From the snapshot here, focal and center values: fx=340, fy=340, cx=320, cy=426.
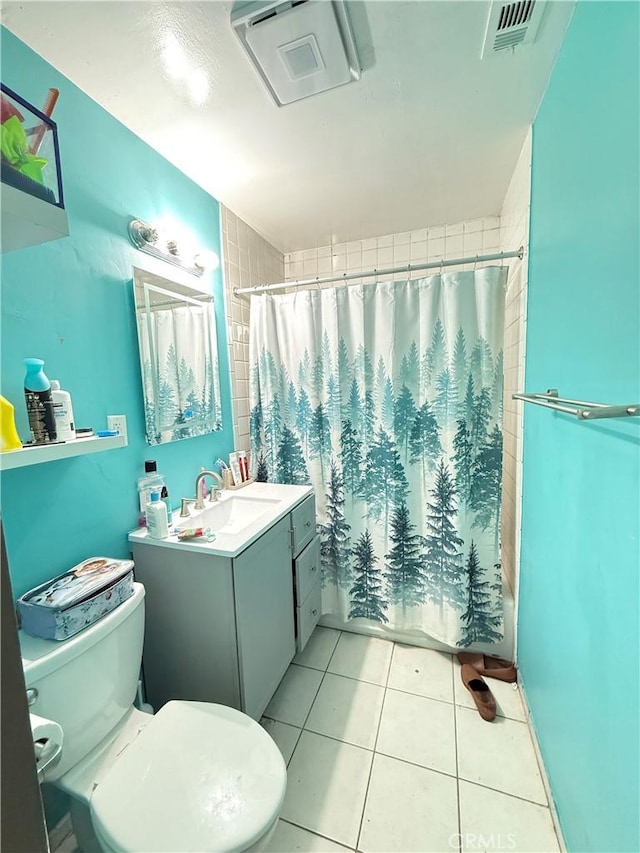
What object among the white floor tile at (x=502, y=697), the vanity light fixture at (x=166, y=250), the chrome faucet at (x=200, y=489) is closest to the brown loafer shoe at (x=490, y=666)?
the white floor tile at (x=502, y=697)

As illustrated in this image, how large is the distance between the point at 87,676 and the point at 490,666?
5.60ft

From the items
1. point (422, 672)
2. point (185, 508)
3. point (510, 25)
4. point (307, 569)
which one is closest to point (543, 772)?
point (422, 672)

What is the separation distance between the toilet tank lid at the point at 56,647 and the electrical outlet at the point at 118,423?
1.96ft

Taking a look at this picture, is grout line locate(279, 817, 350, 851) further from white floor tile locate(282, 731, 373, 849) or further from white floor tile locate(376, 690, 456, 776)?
white floor tile locate(376, 690, 456, 776)

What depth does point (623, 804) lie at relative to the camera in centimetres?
68

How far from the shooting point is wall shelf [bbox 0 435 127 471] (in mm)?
766

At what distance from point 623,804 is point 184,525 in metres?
1.40

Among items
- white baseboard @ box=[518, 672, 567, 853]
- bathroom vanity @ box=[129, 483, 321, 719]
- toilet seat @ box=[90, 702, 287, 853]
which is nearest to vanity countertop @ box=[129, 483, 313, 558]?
bathroom vanity @ box=[129, 483, 321, 719]

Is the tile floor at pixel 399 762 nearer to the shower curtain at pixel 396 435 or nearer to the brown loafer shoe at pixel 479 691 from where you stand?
the brown loafer shoe at pixel 479 691

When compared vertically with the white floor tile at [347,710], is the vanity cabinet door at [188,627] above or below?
above

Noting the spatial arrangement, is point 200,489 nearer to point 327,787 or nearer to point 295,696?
point 295,696

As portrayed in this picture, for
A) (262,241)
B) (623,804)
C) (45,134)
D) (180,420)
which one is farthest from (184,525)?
(262,241)

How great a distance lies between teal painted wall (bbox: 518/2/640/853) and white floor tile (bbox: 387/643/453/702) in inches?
16.9

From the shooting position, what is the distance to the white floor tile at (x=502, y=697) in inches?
56.7
